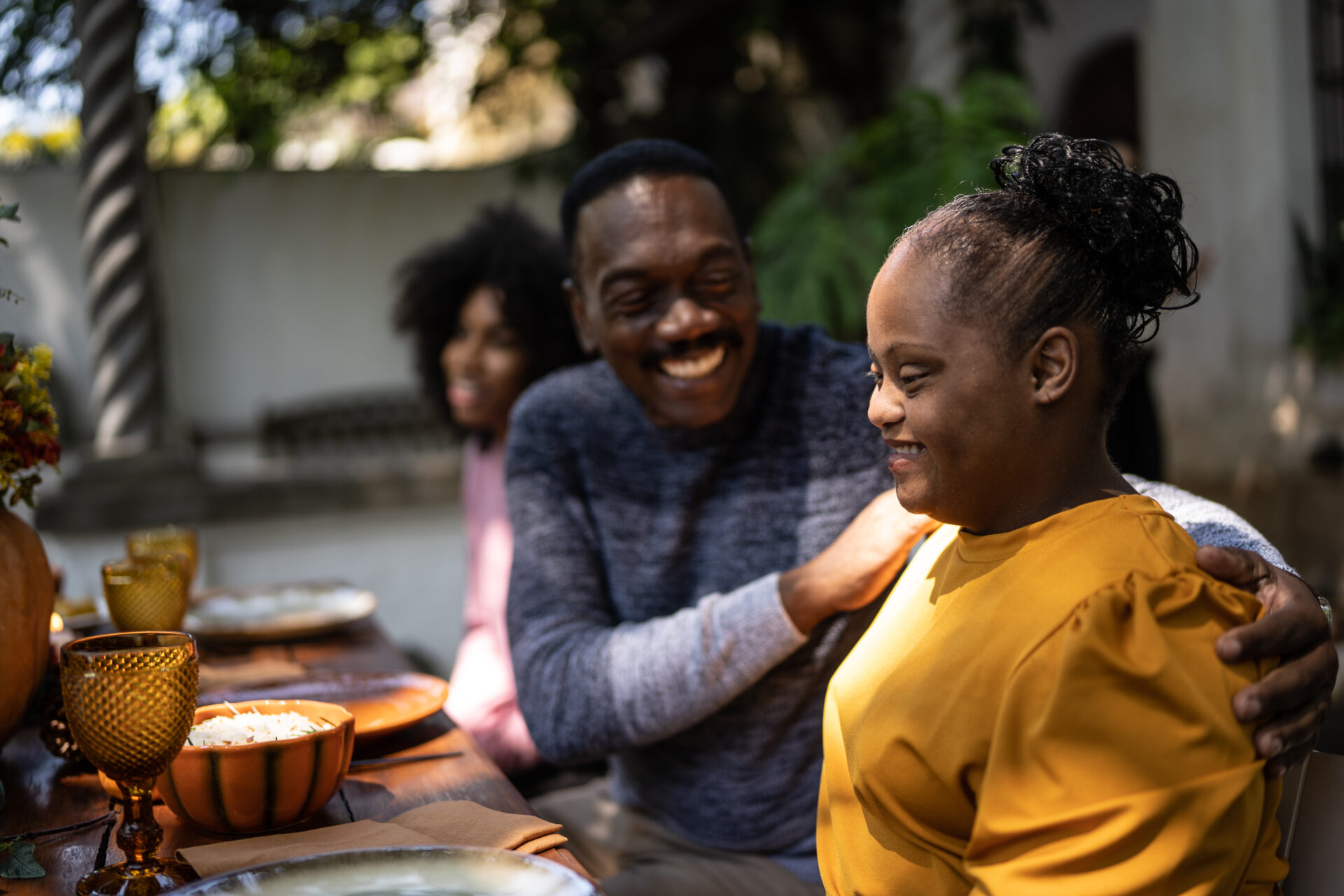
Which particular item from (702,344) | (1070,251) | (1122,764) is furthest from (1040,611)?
(702,344)

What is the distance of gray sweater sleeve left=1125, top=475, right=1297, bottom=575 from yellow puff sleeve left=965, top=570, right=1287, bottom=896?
12.3 inches

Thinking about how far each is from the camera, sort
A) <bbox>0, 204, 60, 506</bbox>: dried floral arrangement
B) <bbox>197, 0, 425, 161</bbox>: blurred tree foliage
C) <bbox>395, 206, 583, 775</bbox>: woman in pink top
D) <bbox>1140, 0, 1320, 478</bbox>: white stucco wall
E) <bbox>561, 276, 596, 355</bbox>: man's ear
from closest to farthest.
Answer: <bbox>0, 204, 60, 506</bbox>: dried floral arrangement
<bbox>561, 276, 596, 355</bbox>: man's ear
<bbox>395, 206, 583, 775</bbox>: woman in pink top
<bbox>1140, 0, 1320, 478</bbox>: white stucco wall
<bbox>197, 0, 425, 161</bbox>: blurred tree foliage

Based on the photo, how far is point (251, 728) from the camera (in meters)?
1.25

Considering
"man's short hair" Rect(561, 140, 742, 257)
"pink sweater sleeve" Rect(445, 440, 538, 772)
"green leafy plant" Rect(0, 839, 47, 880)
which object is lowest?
"pink sweater sleeve" Rect(445, 440, 538, 772)

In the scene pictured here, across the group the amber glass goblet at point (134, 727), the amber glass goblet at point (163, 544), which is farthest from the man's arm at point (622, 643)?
the amber glass goblet at point (163, 544)

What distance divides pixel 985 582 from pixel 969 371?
0.69 ft

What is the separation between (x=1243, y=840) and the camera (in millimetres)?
915

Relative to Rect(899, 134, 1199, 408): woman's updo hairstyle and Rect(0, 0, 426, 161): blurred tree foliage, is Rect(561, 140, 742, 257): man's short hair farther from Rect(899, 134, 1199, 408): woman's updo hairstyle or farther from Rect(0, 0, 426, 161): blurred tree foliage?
Rect(0, 0, 426, 161): blurred tree foliage

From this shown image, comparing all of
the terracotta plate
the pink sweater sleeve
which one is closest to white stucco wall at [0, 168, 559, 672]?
the pink sweater sleeve

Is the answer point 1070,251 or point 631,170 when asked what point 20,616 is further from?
point 1070,251

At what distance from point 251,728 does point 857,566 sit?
30.0 inches

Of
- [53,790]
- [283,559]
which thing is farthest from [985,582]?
[283,559]

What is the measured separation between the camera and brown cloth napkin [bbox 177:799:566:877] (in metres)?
1.03

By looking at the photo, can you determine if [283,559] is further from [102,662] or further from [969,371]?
[969,371]
